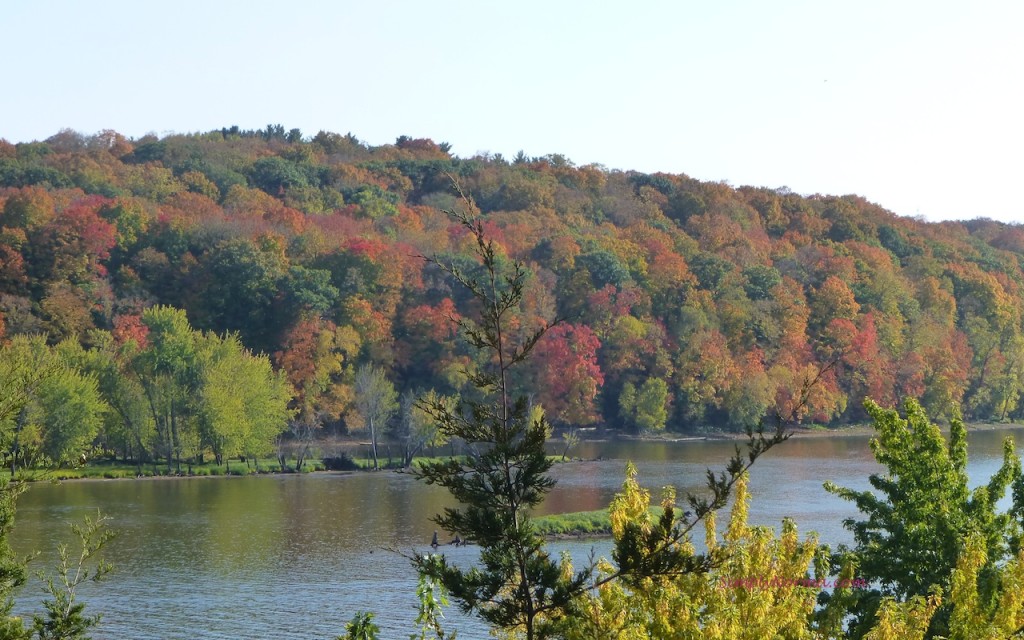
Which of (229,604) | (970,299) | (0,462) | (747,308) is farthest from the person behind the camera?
(970,299)

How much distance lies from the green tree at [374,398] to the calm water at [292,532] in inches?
277

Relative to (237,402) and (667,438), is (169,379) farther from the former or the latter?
(667,438)

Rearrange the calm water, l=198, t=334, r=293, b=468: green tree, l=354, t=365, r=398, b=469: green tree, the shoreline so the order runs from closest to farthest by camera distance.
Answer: the calm water, the shoreline, l=198, t=334, r=293, b=468: green tree, l=354, t=365, r=398, b=469: green tree

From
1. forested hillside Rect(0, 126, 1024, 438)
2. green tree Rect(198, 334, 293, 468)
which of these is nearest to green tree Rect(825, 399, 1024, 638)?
forested hillside Rect(0, 126, 1024, 438)

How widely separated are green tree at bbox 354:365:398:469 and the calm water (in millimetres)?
7030

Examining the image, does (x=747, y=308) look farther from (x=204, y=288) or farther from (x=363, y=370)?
(x=204, y=288)

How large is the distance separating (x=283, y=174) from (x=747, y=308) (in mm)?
38504

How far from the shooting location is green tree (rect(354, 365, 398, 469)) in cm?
6266

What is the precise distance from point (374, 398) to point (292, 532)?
21863mm

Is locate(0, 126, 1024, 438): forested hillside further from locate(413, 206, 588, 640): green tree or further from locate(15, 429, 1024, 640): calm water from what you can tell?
locate(413, 206, 588, 640): green tree

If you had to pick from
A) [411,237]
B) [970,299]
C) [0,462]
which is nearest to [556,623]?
[0,462]

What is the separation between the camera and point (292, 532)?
40.8 m

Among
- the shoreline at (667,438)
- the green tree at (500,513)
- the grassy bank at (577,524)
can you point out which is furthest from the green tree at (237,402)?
the green tree at (500,513)

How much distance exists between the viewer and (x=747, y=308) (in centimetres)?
8025
